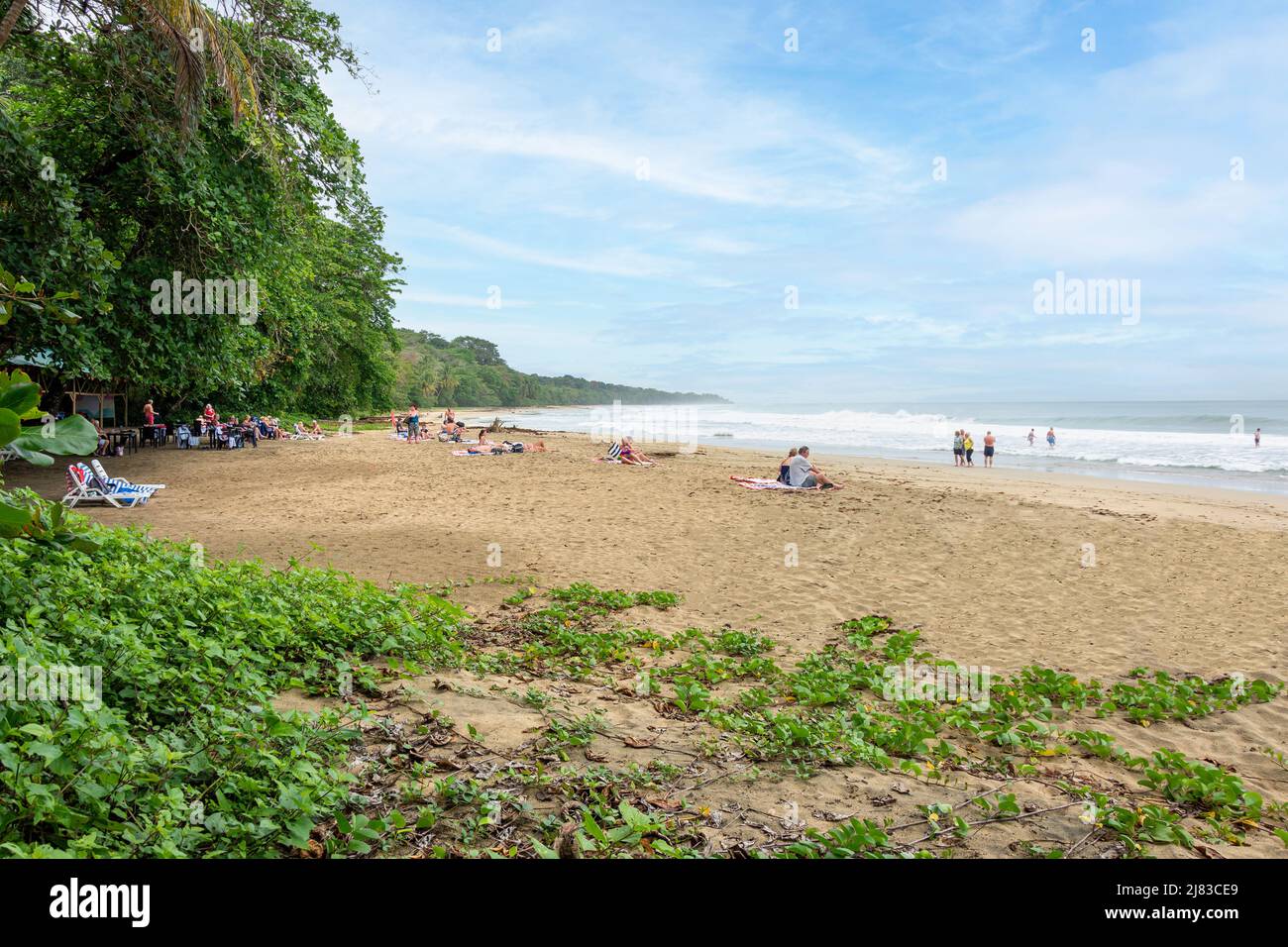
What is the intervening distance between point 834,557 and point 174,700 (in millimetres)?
8213

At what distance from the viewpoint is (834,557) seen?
9.79m

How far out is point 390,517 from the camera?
11.2m

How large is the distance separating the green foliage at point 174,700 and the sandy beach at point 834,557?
1.03 metres

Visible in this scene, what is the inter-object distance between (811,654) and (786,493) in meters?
9.48

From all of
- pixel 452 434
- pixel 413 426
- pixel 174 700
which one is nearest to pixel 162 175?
pixel 174 700

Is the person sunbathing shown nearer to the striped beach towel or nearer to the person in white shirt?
the striped beach towel

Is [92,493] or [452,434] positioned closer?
[92,493]

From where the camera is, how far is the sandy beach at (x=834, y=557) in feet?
16.8

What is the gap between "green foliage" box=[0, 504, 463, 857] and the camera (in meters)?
2.25

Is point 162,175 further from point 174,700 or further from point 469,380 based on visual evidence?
point 469,380

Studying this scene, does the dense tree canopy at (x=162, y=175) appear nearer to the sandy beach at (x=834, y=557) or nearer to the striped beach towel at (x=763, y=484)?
the sandy beach at (x=834, y=557)

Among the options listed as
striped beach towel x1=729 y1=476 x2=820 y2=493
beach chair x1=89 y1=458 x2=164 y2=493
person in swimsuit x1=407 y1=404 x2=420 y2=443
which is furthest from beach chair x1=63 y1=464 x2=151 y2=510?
person in swimsuit x1=407 y1=404 x2=420 y2=443

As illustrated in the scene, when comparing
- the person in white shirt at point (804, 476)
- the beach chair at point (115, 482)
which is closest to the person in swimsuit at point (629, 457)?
the person in white shirt at point (804, 476)
